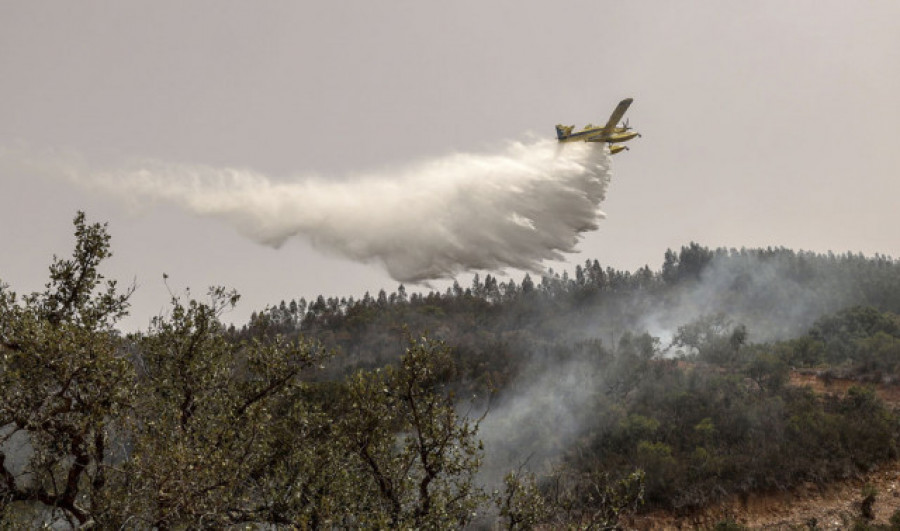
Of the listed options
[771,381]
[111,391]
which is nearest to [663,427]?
[771,381]

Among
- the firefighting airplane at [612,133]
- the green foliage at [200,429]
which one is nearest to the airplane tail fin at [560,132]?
the firefighting airplane at [612,133]

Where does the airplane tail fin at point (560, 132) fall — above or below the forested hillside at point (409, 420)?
above

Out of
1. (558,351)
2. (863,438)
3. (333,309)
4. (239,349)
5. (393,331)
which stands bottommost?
(863,438)

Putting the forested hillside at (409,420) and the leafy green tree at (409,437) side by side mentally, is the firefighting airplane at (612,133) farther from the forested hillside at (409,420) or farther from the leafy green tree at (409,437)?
the leafy green tree at (409,437)

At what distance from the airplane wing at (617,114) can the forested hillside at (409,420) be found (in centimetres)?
2092

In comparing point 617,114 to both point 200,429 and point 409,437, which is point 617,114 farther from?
→ point 200,429

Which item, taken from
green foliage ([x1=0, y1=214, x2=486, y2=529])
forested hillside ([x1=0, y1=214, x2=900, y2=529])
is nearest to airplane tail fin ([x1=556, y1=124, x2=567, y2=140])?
forested hillside ([x1=0, y1=214, x2=900, y2=529])

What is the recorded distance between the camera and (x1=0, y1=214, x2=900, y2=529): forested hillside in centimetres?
964

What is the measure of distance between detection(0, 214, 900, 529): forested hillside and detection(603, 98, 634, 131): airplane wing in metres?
20.9

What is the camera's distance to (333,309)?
152 meters

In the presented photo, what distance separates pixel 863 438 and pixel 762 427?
6.46 meters

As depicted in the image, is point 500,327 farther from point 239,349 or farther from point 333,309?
point 239,349

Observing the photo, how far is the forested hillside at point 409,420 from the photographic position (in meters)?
9.64

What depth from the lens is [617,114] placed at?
3397 cm
